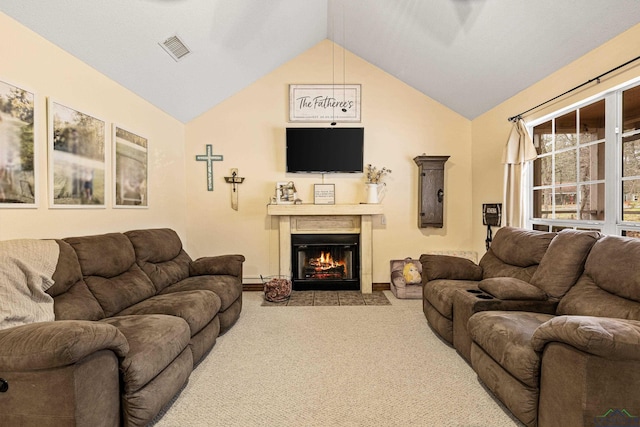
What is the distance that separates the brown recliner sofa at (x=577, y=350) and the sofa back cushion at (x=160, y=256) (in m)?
2.71

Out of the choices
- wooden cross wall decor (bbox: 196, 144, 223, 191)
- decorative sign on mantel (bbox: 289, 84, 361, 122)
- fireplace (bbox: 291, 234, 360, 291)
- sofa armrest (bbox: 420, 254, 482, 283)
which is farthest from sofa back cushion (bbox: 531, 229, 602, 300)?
wooden cross wall decor (bbox: 196, 144, 223, 191)

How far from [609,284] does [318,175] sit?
3.43 metres

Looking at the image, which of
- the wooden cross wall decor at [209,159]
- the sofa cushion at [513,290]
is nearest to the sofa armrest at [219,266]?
the wooden cross wall decor at [209,159]

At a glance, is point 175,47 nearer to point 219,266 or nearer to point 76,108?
point 76,108

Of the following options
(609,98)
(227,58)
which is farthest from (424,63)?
(227,58)

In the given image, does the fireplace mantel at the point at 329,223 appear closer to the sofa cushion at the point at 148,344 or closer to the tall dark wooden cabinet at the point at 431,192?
the tall dark wooden cabinet at the point at 431,192

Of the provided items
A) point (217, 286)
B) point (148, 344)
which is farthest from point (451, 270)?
point (148, 344)

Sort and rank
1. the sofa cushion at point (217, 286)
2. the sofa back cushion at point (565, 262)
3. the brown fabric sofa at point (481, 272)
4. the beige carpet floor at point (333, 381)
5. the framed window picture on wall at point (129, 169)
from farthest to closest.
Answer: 1. the framed window picture on wall at point (129, 169)
2. the sofa cushion at point (217, 286)
3. the brown fabric sofa at point (481, 272)
4. the sofa back cushion at point (565, 262)
5. the beige carpet floor at point (333, 381)

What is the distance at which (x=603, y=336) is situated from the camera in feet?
4.33

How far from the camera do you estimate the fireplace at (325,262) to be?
4.58 metres

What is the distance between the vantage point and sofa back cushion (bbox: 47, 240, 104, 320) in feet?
6.39

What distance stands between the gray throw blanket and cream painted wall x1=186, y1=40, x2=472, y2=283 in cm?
275

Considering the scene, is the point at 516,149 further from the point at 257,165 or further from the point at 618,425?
the point at 257,165

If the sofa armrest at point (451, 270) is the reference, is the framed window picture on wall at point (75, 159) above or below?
above
